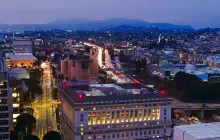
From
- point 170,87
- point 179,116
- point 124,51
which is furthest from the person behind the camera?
point 124,51

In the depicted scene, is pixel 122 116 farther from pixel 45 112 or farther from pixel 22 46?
pixel 22 46

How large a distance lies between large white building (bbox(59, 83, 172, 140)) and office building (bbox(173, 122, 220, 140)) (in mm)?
10210

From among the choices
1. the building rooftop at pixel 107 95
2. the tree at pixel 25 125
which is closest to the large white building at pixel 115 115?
the building rooftop at pixel 107 95

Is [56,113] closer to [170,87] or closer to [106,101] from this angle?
[106,101]

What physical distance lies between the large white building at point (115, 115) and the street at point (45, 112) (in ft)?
13.1

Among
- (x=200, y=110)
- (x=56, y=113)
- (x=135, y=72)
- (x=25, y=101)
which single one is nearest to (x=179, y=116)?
(x=200, y=110)

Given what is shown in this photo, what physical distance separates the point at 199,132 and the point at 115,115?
11.3 meters

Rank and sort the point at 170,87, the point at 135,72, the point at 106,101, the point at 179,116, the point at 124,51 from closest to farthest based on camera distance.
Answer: the point at 106,101
the point at 179,116
the point at 170,87
the point at 135,72
the point at 124,51

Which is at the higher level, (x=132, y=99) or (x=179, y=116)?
(x=132, y=99)

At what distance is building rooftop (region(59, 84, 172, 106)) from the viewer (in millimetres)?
21703

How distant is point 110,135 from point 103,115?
1.35 meters

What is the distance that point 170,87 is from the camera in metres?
40.5

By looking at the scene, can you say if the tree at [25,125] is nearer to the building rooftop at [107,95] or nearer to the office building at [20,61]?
the building rooftop at [107,95]

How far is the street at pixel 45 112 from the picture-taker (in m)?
27.5
